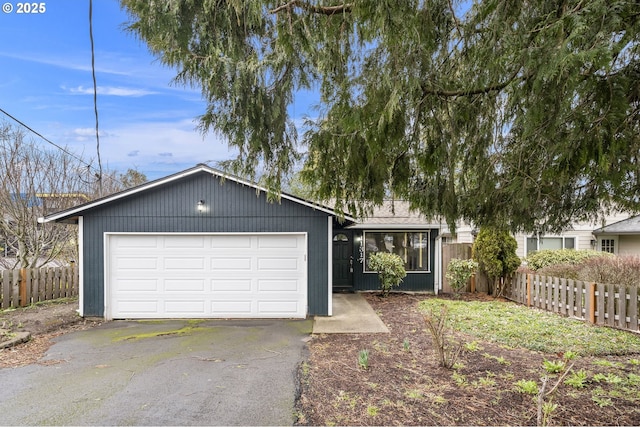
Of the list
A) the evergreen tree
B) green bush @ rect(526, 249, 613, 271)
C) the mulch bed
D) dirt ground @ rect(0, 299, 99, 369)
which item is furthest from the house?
green bush @ rect(526, 249, 613, 271)

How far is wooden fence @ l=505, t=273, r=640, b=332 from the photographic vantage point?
22.1 ft

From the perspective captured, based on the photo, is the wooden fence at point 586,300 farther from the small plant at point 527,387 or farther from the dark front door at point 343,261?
the dark front door at point 343,261

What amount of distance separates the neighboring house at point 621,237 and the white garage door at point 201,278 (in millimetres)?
12622

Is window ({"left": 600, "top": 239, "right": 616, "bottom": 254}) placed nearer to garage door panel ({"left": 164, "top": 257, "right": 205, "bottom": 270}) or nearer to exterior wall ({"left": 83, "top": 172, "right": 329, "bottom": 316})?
exterior wall ({"left": 83, "top": 172, "right": 329, "bottom": 316})

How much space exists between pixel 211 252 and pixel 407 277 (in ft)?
21.6

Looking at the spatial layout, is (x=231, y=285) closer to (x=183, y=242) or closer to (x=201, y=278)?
(x=201, y=278)

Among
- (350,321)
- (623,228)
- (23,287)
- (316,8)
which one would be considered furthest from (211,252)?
(623,228)

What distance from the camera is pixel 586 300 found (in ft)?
24.6

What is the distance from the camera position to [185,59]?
3578mm

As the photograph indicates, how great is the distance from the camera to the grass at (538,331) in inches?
225

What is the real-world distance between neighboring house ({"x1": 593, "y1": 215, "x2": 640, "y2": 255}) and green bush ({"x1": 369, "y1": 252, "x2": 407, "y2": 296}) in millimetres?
8799

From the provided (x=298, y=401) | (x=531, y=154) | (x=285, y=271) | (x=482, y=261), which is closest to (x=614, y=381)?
(x=531, y=154)

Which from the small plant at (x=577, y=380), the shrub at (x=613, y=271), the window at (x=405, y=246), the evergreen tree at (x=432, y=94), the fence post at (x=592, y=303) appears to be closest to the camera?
the evergreen tree at (x=432, y=94)

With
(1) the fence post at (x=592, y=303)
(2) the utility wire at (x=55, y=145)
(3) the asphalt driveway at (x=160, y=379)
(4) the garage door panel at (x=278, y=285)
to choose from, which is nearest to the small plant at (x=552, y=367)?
(3) the asphalt driveway at (x=160, y=379)
